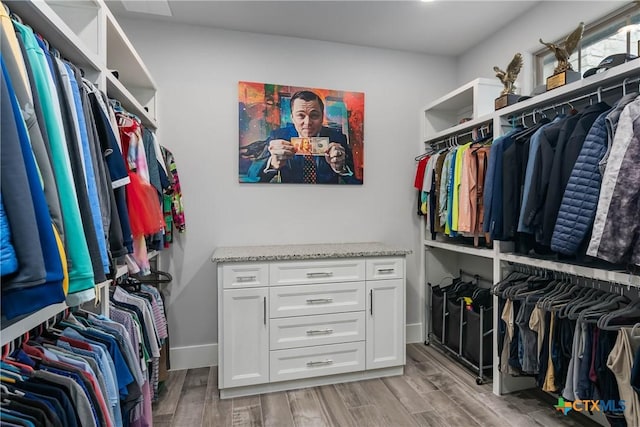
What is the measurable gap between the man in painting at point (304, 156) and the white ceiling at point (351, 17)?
0.56 metres

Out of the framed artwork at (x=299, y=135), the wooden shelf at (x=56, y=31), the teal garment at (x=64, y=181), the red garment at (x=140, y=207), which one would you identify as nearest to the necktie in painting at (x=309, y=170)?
the framed artwork at (x=299, y=135)

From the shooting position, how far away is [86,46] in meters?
1.44

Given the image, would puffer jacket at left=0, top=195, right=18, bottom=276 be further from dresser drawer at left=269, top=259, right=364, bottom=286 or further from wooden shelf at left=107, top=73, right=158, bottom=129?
dresser drawer at left=269, top=259, right=364, bottom=286

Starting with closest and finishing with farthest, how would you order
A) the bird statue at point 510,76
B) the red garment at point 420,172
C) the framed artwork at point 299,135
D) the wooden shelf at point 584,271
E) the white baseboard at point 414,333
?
1. the wooden shelf at point 584,271
2. the bird statue at point 510,76
3. the framed artwork at point 299,135
4. the red garment at point 420,172
5. the white baseboard at point 414,333

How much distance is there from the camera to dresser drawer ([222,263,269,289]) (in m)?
2.16

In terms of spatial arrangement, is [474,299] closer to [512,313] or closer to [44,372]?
[512,313]

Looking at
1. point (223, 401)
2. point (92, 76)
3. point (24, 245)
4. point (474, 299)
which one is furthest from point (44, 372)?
point (474, 299)

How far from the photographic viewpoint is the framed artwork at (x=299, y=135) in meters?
2.73

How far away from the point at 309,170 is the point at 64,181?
2.08 m

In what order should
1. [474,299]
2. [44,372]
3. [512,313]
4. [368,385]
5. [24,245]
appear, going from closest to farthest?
[24,245]
[44,372]
[512,313]
[368,385]
[474,299]

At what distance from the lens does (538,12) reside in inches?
95.2

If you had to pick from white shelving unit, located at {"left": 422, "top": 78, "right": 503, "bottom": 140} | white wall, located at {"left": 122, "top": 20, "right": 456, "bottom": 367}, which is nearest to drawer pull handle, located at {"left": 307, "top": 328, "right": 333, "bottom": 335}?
white wall, located at {"left": 122, "top": 20, "right": 456, "bottom": 367}

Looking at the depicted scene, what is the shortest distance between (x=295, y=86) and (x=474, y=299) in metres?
2.24

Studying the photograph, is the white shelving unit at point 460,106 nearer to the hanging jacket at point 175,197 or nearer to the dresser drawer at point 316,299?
the dresser drawer at point 316,299
